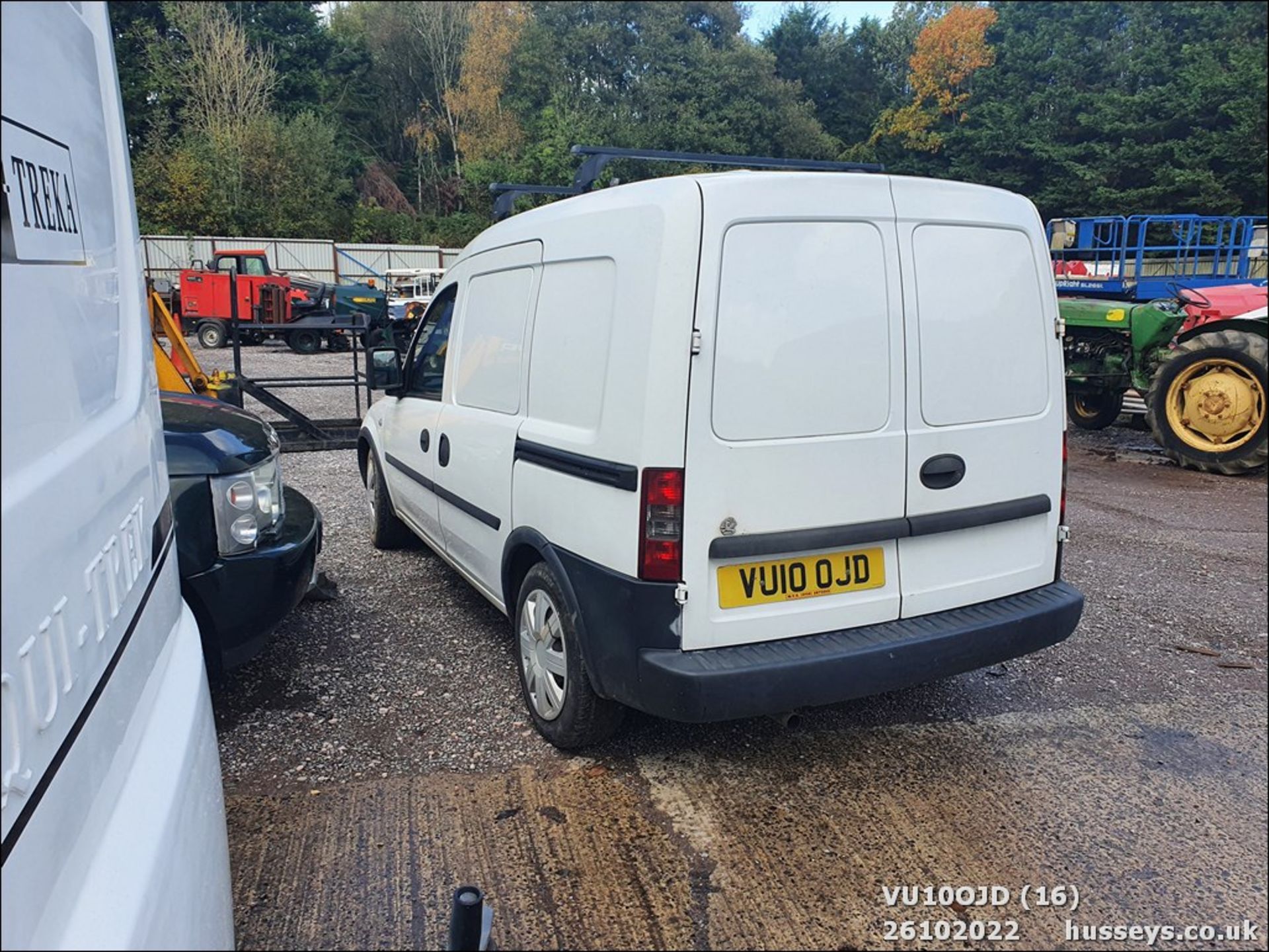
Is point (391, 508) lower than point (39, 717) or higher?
lower

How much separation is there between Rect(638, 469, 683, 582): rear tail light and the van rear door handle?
35.8 inches

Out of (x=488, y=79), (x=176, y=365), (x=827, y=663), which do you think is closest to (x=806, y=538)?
(x=827, y=663)

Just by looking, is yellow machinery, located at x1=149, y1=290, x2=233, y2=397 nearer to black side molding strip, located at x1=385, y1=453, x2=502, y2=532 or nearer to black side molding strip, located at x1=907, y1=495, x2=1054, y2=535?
black side molding strip, located at x1=385, y1=453, x2=502, y2=532

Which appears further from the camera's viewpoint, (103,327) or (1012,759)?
(1012,759)

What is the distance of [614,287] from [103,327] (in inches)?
67.1

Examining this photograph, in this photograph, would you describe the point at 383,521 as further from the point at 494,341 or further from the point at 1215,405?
the point at 1215,405

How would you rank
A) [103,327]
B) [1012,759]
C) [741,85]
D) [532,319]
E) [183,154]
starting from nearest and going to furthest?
1. [103,327]
2. [1012,759]
3. [532,319]
4. [183,154]
5. [741,85]

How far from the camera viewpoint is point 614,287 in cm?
283

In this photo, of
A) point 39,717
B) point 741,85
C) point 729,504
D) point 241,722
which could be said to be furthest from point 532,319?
point 741,85

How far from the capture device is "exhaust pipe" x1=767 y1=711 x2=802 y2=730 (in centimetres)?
312

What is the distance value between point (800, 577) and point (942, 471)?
648mm

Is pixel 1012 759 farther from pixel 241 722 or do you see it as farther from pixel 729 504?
pixel 241 722

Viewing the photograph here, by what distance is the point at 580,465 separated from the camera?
2.91 meters

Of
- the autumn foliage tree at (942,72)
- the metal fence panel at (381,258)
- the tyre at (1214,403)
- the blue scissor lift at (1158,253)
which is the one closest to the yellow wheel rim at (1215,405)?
the tyre at (1214,403)
